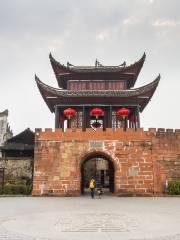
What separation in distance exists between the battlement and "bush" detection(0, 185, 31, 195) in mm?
2957

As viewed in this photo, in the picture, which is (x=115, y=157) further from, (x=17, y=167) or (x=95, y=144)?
(x=17, y=167)

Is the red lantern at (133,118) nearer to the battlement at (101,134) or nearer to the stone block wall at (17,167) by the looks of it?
the battlement at (101,134)

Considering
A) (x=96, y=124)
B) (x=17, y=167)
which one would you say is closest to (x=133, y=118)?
(x=96, y=124)

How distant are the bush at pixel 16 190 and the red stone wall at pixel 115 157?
631mm

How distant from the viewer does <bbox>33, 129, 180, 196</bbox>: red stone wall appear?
16203 millimetres

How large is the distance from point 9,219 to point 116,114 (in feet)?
46.2

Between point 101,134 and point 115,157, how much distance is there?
1591mm

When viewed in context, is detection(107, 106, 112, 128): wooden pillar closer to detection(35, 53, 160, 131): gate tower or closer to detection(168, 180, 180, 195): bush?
detection(35, 53, 160, 131): gate tower

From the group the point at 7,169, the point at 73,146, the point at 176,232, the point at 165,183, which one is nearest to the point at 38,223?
the point at 176,232

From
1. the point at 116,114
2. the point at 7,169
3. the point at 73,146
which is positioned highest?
the point at 116,114

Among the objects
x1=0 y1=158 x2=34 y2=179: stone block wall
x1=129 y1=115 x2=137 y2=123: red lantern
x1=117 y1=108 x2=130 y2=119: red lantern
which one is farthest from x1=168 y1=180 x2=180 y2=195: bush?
x1=0 y1=158 x2=34 y2=179: stone block wall

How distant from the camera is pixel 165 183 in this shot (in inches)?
642

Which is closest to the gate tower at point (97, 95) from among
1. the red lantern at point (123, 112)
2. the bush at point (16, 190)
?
the red lantern at point (123, 112)

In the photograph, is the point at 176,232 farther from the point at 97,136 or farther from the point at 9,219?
the point at 97,136
